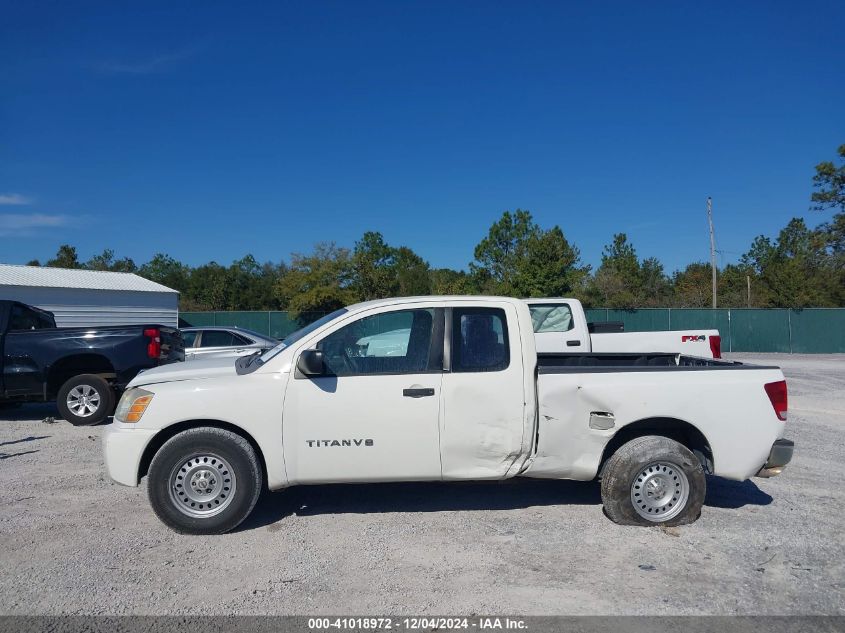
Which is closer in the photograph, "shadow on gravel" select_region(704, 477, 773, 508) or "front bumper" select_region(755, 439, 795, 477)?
"front bumper" select_region(755, 439, 795, 477)

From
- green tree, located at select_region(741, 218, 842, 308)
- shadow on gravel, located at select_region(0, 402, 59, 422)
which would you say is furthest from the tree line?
shadow on gravel, located at select_region(0, 402, 59, 422)

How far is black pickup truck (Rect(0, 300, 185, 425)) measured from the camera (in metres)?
9.00

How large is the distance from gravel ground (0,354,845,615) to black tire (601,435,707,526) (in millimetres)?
138

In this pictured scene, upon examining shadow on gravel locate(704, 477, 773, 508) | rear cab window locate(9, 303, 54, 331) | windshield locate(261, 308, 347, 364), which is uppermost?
rear cab window locate(9, 303, 54, 331)

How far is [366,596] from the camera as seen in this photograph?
3.74 metres

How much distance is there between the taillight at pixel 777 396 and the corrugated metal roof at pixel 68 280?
92.9 feet

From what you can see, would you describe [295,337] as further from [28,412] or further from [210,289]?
[210,289]

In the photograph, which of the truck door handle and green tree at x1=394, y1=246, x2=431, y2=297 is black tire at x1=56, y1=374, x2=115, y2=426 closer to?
the truck door handle

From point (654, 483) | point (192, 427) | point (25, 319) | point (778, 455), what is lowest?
point (654, 483)

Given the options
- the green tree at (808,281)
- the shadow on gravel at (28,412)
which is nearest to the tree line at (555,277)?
the green tree at (808,281)

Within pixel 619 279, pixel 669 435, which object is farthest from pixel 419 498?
pixel 619 279

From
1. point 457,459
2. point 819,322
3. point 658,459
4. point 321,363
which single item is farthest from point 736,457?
point 819,322

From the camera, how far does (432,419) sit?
15.4 ft

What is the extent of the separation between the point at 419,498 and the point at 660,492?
210cm
